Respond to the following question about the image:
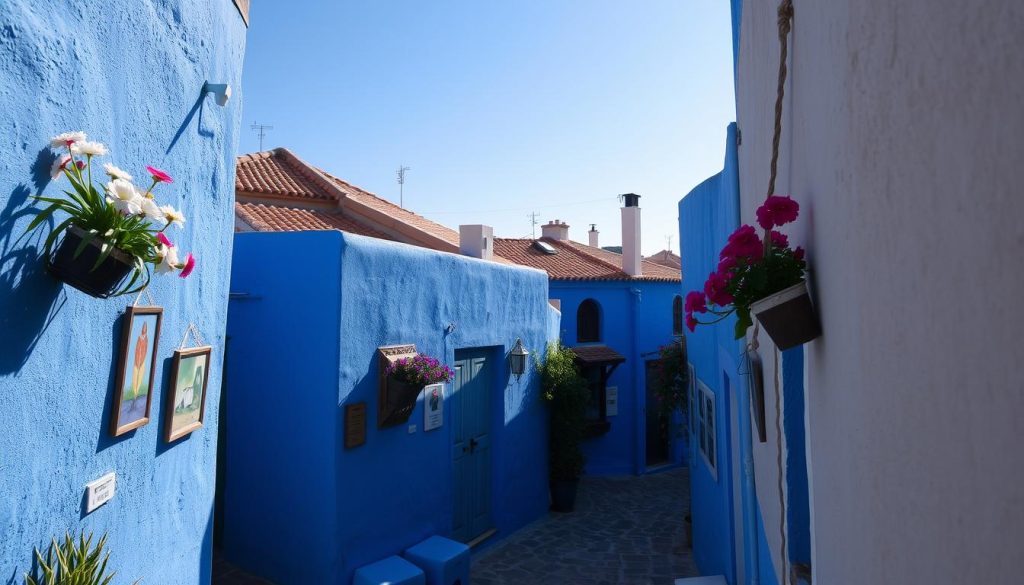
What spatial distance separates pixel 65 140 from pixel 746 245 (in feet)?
7.61

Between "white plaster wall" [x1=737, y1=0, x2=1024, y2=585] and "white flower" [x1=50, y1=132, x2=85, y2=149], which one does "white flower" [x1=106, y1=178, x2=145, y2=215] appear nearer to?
"white flower" [x1=50, y1=132, x2=85, y2=149]

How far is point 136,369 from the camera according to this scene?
10.2ft

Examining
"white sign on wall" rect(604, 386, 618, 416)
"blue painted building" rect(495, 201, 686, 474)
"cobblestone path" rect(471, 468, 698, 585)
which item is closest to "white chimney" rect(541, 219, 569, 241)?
"blue painted building" rect(495, 201, 686, 474)

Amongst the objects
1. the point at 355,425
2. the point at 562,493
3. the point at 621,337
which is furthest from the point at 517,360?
the point at 621,337

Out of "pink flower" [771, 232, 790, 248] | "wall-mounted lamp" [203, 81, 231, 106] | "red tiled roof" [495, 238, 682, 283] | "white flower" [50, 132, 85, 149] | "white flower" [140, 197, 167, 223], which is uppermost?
"red tiled roof" [495, 238, 682, 283]

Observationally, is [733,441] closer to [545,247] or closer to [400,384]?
[400,384]

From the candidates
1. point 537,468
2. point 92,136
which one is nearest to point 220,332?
point 92,136

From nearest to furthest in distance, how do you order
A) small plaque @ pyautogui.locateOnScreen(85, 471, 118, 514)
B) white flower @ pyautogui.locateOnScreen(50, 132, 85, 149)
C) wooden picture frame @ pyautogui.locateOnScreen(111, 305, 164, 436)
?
white flower @ pyautogui.locateOnScreen(50, 132, 85, 149)
small plaque @ pyautogui.locateOnScreen(85, 471, 118, 514)
wooden picture frame @ pyautogui.locateOnScreen(111, 305, 164, 436)

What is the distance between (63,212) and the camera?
2.51 metres

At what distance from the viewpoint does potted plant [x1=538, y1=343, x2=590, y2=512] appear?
36.4ft

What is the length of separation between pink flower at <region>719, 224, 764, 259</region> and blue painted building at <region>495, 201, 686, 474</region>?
480 inches

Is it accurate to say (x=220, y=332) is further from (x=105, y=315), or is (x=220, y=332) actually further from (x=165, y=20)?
(x=165, y=20)

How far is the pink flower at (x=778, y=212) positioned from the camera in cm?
204

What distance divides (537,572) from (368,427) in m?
3.25
